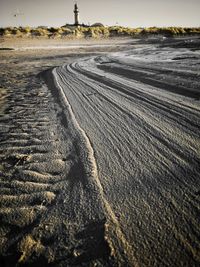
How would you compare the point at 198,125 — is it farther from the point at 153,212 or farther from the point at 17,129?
the point at 17,129

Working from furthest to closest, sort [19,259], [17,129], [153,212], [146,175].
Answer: [17,129] < [146,175] < [153,212] < [19,259]

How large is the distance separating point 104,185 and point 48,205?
A: 0.56 meters

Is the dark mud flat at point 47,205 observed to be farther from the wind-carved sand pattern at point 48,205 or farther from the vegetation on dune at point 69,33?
the vegetation on dune at point 69,33

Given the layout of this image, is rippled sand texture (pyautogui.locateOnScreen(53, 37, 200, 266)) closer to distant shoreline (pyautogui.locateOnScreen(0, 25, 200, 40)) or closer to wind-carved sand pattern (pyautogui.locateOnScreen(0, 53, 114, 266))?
wind-carved sand pattern (pyautogui.locateOnScreen(0, 53, 114, 266))

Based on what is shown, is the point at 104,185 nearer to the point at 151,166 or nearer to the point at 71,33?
the point at 151,166

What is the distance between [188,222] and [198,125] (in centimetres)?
161

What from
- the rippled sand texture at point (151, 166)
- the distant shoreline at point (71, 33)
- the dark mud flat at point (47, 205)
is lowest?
the dark mud flat at point (47, 205)

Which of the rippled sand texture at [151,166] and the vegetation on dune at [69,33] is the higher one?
the vegetation on dune at [69,33]

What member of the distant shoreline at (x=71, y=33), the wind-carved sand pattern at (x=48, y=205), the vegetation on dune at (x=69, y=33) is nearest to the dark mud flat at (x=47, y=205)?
the wind-carved sand pattern at (x=48, y=205)

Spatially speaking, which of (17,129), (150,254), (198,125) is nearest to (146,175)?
(150,254)

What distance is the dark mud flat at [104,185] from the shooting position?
4.61 feet

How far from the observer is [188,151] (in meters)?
2.24

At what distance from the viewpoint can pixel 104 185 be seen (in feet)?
6.42

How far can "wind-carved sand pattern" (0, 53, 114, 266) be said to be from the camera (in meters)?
1.42
